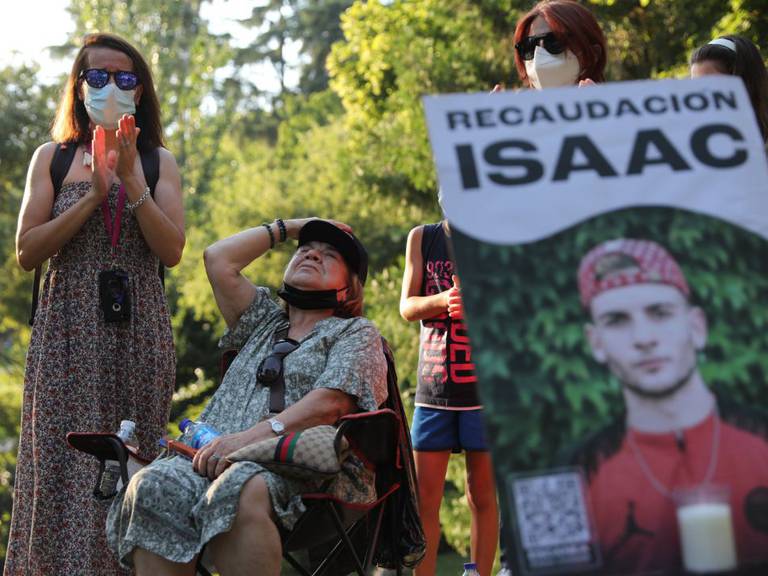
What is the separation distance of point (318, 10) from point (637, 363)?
1523 inches

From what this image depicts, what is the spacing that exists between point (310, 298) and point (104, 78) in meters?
1.19

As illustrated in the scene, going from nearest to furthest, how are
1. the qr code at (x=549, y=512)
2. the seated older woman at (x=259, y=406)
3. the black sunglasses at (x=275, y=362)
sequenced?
1. the qr code at (x=549, y=512)
2. the seated older woman at (x=259, y=406)
3. the black sunglasses at (x=275, y=362)

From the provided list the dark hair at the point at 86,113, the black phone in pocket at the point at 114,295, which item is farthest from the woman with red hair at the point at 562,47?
the black phone in pocket at the point at 114,295

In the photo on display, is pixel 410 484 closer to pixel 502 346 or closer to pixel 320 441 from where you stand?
pixel 320 441

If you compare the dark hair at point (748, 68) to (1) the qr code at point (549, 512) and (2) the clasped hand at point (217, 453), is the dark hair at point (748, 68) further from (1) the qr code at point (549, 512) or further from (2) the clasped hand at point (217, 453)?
(1) the qr code at point (549, 512)

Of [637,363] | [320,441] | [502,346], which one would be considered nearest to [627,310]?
[637,363]

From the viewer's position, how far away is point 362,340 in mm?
3986

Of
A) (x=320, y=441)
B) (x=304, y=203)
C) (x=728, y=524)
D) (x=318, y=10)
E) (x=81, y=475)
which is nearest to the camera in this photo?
(x=728, y=524)

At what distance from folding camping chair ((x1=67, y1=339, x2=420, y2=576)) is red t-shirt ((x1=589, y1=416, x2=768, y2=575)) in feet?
4.63

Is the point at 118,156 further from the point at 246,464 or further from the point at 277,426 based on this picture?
the point at 246,464

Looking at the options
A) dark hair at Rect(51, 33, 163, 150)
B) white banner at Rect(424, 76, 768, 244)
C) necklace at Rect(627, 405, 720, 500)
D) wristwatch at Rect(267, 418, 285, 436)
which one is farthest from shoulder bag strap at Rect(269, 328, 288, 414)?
necklace at Rect(627, 405, 720, 500)

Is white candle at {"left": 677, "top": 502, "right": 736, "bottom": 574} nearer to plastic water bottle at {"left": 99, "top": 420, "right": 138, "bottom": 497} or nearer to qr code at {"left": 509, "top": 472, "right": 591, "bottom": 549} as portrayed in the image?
qr code at {"left": 509, "top": 472, "right": 591, "bottom": 549}

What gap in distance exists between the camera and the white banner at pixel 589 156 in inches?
95.0

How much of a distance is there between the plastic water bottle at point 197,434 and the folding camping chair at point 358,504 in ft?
0.65
